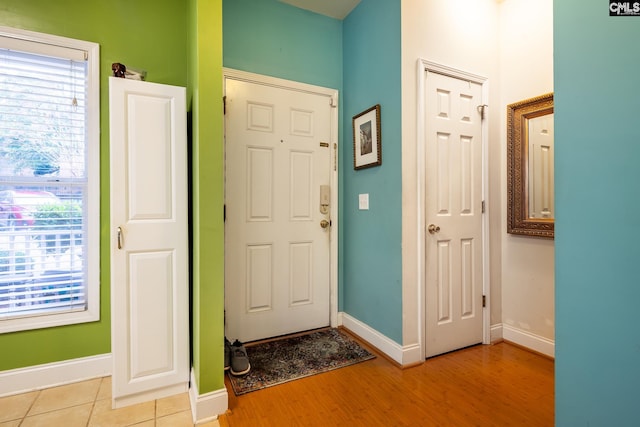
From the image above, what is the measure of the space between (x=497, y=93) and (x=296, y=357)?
266 cm

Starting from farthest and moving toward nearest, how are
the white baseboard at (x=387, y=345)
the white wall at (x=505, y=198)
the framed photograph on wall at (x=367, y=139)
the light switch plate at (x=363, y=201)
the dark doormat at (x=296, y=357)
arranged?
the light switch plate at (x=363, y=201) → the framed photograph on wall at (x=367, y=139) → the white wall at (x=505, y=198) → the white baseboard at (x=387, y=345) → the dark doormat at (x=296, y=357)

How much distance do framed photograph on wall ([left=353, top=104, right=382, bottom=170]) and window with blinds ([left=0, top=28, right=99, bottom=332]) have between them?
1.91 meters

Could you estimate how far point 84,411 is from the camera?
1594mm

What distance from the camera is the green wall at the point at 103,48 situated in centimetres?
179

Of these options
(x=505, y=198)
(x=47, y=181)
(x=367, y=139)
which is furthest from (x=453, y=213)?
(x=47, y=181)

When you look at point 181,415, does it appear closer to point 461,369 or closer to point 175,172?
point 175,172

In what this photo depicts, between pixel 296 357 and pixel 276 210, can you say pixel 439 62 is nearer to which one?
pixel 276 210

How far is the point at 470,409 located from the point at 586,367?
830 millimetres

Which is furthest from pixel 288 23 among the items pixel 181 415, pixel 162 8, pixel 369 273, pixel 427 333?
pixel 181 415

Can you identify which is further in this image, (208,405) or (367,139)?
(367,139)

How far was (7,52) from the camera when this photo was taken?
177cm

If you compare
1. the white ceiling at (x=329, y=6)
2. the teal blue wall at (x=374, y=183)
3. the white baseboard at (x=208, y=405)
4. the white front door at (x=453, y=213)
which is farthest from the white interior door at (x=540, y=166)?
the white baseboard at (x=208, y=405)

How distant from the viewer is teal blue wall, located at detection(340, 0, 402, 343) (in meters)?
2.12

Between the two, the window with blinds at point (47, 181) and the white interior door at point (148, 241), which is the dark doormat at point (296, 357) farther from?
the window with blinds at point (47, 181)
